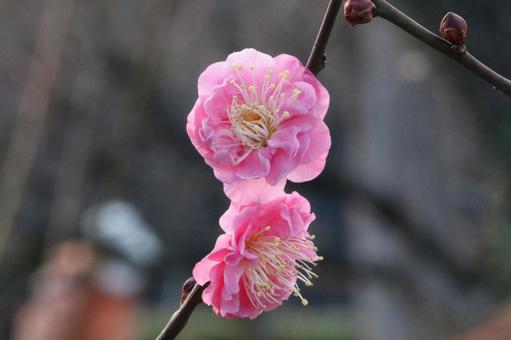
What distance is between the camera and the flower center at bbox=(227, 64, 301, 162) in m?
0.65

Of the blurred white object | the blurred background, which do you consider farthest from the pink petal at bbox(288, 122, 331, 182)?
the blurred white object

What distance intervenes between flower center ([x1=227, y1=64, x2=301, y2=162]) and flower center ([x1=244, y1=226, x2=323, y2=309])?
0.24 ft

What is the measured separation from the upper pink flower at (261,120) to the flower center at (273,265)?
6cm

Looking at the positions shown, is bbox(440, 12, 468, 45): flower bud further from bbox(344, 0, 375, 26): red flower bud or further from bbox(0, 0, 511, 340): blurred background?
bbox(0, 0, 511, 340): blurred background

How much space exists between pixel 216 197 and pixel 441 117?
2851 mm

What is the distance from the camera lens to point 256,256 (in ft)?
2.21

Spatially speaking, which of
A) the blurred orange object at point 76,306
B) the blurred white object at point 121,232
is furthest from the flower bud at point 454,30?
the blurred white object at point 121,232

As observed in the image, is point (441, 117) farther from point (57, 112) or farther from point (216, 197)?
point (216, 197)

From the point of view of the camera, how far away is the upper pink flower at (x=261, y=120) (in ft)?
2.05

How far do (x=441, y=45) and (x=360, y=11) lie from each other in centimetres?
6

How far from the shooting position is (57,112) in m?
4.80

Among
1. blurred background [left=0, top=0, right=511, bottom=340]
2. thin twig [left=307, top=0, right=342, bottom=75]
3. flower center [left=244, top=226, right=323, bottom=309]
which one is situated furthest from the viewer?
blurred background [left=0, top=0, right=511, bottom=340]

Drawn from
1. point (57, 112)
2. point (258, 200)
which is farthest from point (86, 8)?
point (258, 200)

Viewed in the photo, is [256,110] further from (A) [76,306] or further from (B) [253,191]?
(A) [76,306]
